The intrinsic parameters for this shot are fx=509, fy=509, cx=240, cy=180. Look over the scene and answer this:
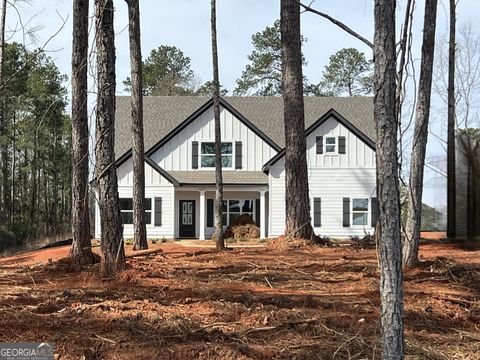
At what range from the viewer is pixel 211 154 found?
25609 millimetres

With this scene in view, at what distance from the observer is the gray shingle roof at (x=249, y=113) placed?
27281mm

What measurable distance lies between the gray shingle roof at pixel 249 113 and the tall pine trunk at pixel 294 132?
1351 centimetres

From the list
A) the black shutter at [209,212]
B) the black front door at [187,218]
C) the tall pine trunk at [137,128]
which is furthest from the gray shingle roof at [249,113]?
the tall pine trunk at [137,128]

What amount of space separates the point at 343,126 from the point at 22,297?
795 inches

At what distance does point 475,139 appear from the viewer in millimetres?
13609

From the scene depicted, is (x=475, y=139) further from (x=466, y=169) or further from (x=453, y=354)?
(x=453, y=354)

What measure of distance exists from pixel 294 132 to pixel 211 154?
13.3 metres

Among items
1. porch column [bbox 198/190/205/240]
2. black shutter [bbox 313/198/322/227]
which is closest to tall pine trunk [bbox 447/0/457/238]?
black shutter [bbox 313/198/322/227]

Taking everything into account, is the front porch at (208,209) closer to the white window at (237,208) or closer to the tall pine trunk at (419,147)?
the white window at (237,208)

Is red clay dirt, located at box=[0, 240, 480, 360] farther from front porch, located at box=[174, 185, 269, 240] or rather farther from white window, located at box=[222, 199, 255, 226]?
white window, located at box=[222, 199, 255, 226]

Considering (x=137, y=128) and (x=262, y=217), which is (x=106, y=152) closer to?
(x=137, y=128)

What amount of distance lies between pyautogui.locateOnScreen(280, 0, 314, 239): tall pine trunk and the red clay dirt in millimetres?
3580

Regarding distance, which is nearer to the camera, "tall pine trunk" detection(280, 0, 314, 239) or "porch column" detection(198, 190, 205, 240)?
"tall pine trunk" detection(280, 0, 314, 239)

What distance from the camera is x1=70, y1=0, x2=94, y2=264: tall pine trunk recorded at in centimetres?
957
